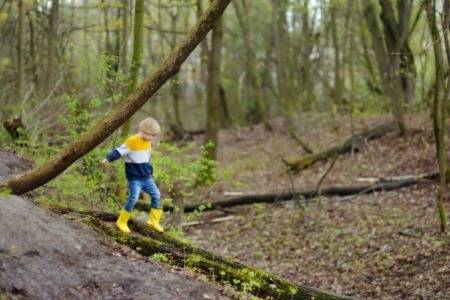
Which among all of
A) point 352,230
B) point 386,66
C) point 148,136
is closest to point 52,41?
point 352,230

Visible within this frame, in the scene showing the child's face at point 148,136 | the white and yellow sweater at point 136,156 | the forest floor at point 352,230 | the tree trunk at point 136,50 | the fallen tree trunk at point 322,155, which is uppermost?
the tree trunk at point 136,50

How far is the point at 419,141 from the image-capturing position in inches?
676

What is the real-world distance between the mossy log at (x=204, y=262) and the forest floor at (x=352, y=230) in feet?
10.3

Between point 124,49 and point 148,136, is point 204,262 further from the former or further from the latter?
point 124,49

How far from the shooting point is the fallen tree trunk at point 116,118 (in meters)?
6.11

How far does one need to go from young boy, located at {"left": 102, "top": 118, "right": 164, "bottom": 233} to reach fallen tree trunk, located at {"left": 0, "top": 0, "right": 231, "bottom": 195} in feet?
0.90

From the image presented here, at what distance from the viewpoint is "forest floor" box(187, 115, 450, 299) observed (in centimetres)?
957

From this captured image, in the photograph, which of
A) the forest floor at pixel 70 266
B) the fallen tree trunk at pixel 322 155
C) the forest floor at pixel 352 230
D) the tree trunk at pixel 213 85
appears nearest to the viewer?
the forest floor at pixel 70 266

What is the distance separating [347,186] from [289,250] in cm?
357

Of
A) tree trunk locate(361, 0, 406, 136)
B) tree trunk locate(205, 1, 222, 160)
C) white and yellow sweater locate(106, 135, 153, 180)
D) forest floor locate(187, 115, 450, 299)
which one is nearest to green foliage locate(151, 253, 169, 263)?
white and yellow sweater locate(106, 135, 153, 180)

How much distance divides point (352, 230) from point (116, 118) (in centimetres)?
724

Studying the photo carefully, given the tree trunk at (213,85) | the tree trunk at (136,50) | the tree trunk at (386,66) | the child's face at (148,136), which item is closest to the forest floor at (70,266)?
the child's face at (148,136)

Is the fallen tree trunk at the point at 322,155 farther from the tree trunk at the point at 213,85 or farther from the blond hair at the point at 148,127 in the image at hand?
the blond hair at the point at 148,127

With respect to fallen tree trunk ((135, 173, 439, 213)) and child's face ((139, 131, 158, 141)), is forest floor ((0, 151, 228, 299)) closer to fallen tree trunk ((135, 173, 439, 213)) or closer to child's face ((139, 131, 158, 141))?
child's face ((139, 131, 158, 141))
